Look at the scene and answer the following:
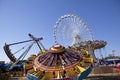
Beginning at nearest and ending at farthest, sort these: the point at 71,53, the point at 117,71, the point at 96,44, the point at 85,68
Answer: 1. the point at 85,68
2. the point at 71,53
3. the point at 117,71
4. the point at 96,44

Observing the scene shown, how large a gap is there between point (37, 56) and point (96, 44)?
36.6 meters

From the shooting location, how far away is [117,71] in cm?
2858

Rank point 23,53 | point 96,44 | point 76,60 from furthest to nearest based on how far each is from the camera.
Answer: point 23,53 < point 96,44 < point 76,60

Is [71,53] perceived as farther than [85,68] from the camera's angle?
Yes

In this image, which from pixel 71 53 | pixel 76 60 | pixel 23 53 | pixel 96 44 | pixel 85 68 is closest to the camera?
pixel 85 68

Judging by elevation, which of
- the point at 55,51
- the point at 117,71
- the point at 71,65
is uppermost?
the point at 55,51

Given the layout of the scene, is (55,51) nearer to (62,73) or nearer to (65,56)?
(65,56)

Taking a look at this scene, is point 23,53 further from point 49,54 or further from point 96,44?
point 49,54

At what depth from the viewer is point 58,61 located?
62.5ft

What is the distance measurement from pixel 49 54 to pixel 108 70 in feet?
43.8

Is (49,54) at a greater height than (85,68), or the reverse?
(49,54)

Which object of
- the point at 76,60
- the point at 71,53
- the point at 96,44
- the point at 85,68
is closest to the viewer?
the point at 85,68

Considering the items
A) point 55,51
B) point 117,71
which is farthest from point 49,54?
point 117,71

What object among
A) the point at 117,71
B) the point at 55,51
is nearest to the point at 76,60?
the point at 55,51
